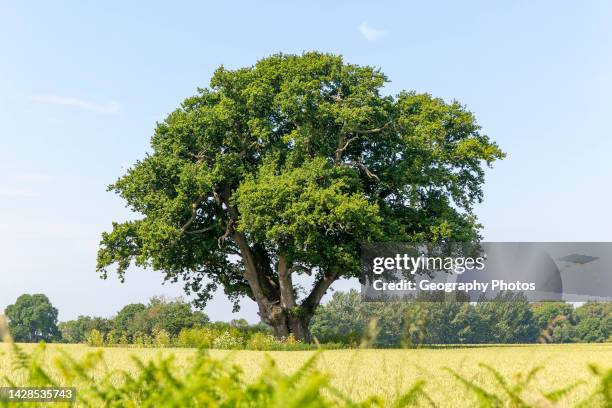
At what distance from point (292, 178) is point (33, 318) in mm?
51452

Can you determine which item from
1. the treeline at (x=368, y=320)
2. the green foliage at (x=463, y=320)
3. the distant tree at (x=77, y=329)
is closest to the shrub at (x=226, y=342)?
the treeline at (x=368, y=320)

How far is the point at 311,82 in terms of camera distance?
33.0m

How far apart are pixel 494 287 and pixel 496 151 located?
7236mm

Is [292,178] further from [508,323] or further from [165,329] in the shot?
[508,323]

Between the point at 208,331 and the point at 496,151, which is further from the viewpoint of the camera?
the point at 496,151

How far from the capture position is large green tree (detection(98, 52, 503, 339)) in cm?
3166

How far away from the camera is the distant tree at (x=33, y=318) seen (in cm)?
7200

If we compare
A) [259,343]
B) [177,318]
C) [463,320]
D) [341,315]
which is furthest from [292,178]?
[463,320]

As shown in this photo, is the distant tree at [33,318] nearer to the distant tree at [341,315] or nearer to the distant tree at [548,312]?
the distant tree at [341,315]

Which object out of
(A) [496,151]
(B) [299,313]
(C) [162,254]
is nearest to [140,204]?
(C) [162,254]

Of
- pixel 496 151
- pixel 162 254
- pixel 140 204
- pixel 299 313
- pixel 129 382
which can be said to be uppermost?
pixel 496 151

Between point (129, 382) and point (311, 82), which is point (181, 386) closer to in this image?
point (129, 382)

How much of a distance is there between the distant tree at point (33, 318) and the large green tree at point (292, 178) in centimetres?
4071

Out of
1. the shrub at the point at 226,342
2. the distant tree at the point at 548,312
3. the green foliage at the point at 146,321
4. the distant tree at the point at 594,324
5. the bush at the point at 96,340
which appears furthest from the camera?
the distant tree at the point at 594,324
